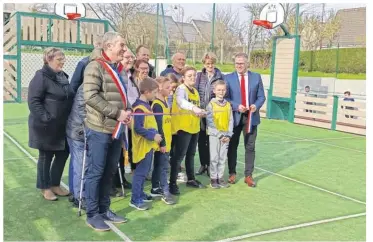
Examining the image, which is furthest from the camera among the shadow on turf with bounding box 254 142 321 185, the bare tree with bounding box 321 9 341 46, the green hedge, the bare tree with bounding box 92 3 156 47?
the bare tree with bounding box 321 9 341 46

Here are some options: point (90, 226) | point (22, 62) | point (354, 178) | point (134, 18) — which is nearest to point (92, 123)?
point (90, 226)

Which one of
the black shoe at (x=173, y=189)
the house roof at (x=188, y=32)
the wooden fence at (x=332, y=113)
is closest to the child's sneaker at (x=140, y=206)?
the black shoe at (x=173, y=189)

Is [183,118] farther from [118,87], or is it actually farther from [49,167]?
[49,167]

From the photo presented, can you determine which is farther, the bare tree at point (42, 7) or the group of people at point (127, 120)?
the bare tree at point (42, 7)

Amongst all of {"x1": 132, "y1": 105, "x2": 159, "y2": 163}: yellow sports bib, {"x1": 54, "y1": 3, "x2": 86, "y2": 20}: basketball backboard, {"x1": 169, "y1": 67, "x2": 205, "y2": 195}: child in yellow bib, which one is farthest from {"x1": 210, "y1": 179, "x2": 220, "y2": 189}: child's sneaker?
{"x1": 54, "y1": 3, "x2": 86, "y2": 20}: basketball backboard

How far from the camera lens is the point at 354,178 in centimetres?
636

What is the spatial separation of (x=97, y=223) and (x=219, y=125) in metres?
2.08

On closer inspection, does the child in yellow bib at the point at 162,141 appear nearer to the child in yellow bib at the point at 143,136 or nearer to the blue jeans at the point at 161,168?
the blue jeans at the point at 161,168

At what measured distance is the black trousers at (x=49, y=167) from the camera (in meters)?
4.70

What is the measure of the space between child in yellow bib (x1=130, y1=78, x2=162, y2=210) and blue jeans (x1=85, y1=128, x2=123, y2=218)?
1.55 feet

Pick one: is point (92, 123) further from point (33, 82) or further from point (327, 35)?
point (327, 35)

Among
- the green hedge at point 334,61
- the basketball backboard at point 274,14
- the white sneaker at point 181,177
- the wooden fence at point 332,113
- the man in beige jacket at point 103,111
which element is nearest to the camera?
the man in beige jacket at point 103,111

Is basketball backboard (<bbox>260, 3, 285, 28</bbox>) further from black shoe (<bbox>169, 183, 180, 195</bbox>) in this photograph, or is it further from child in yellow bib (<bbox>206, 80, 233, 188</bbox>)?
black shoe (<bbox>169, 183, 180, 195</bbox>)

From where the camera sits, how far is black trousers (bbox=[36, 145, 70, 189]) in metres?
4.70
